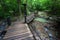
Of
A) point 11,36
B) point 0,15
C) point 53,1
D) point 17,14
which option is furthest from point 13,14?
point 11,36

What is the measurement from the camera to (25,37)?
16.9 feet

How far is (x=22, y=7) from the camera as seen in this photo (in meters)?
11.1

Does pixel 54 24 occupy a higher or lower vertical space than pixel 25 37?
lower

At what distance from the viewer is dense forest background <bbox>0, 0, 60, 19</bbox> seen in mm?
9875

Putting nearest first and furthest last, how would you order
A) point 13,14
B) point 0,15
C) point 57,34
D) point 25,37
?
point 25,37 → point 57,34 → point 0,15 → point 13,14

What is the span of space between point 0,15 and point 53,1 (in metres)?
5.80

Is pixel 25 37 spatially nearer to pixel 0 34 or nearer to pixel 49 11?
pixel 0 34

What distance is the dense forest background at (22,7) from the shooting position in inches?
389

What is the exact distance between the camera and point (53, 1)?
1193 cm

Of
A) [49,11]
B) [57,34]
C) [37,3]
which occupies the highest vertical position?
[37,3]

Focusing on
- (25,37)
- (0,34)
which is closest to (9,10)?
(0,34)

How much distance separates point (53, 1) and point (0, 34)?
7230mm

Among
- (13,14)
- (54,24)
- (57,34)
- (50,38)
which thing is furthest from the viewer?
(13,14)

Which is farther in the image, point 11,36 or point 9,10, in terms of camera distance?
point 9,10
